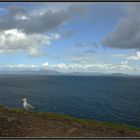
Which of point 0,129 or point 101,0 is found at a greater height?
point 101,0

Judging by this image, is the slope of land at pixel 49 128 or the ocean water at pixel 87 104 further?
the ocean water at pixel 87 104

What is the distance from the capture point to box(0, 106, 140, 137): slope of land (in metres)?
11.9

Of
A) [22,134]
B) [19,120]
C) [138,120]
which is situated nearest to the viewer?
[22,134]

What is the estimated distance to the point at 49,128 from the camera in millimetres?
12852

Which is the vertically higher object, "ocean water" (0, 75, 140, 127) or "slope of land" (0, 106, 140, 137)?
"slope of land" (0, 106, 140, 137)

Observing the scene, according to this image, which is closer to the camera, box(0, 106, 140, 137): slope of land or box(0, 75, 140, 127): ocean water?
box(0, 106, 140, 137): slope of land

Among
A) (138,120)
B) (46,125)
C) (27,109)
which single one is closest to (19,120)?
(46,125)

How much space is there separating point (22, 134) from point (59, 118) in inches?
160

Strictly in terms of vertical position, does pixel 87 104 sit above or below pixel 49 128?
below

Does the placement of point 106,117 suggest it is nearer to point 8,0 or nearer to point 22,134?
point 22,134

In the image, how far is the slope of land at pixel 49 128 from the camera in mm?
11945

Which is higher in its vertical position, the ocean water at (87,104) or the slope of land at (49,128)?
the slope of land at (49,128)

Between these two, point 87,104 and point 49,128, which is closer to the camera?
point 49,128

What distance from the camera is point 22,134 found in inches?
460
